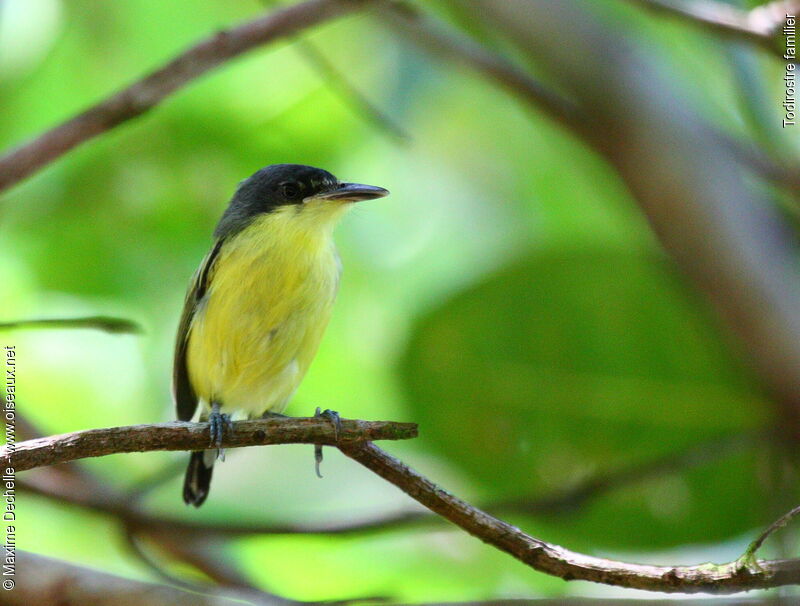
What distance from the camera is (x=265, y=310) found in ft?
11.3

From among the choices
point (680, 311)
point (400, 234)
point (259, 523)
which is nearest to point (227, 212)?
point (400, 234)

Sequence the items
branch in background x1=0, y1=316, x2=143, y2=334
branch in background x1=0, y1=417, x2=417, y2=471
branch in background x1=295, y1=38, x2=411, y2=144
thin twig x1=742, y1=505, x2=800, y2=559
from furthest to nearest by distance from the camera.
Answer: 1. branch in background x1=295, y1=38, x2=411, y2=144
2. branch in background x1=0, y1=316, x2=143, y2=334
3. branch in background x1=0, y1=417, x2=417, y2=471
4. thin twig x1=742, y1=505, x2=800, y2=559

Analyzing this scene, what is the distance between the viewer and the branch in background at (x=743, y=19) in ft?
8.43

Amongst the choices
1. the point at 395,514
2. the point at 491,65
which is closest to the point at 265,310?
the point at 395,514

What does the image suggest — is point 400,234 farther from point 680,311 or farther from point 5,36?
point 5,36

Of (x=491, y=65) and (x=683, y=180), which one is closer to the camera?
(x=683, y=180)

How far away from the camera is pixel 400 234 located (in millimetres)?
4469

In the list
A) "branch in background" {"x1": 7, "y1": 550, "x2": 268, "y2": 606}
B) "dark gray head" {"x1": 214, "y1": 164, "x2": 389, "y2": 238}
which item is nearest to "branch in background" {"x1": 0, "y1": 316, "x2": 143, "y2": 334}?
"branch in background" {"x1": 7, "y1": 550, "x2": 268, "y2": 606}

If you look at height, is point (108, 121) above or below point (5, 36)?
below

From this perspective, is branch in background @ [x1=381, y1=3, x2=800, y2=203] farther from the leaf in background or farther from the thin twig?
the thin twig

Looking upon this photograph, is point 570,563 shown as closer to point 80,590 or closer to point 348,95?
point 80,590

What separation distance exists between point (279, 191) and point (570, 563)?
2235mm

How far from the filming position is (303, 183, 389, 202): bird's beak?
341 cm

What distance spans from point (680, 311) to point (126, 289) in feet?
6.76
